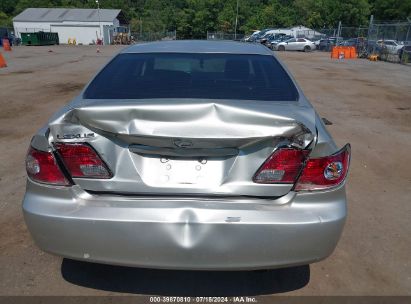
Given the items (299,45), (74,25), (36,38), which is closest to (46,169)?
(299,45)

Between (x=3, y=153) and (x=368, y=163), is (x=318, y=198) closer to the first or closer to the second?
(x=368, y=163)

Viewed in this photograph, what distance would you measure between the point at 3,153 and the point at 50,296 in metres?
3.67

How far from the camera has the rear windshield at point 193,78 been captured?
8.55ft

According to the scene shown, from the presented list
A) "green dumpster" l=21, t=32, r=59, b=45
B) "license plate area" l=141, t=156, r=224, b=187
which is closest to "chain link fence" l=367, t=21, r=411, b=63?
"license plate area" l=141, t=156, r=224, b=187

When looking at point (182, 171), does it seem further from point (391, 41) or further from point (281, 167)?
point (391, 41)

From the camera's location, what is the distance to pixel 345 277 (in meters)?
2.87

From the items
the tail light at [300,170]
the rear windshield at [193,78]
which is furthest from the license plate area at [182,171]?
the rear windshield at [193,78]

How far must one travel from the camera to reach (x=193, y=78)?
2.96m

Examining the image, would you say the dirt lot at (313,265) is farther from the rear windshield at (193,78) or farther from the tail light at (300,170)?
the rear windshield at (193,78)

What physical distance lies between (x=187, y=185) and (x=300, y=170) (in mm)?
650

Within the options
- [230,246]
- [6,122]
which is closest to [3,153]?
[6,122]

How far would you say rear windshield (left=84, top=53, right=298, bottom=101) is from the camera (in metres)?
2.61

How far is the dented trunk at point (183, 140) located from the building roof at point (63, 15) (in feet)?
238

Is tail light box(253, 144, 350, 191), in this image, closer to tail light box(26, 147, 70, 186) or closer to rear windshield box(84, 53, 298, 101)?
rear windshield box(84, 53, 298, 101)
